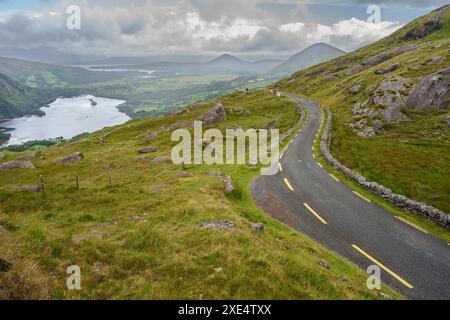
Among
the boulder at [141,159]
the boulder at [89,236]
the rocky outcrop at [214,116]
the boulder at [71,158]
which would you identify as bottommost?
the boulder at [71,158]

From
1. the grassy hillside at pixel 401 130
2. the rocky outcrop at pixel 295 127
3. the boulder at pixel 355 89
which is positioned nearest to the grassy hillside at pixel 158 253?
the grassy hillside at pixel 401 130

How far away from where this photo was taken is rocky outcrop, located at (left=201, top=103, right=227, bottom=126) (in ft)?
252

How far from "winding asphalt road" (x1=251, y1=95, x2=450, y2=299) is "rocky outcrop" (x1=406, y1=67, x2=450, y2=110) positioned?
142 ft

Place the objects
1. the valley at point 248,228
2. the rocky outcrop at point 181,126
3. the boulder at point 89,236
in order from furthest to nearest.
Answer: the rocky outcrop at point 181,126 → the boulder at point 89,236 → the valley at point 248,228

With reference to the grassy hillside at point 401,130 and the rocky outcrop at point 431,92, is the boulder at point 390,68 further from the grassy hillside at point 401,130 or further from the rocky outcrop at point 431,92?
the rocky outcrop at point 431,92

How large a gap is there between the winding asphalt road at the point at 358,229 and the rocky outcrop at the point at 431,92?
43287mm

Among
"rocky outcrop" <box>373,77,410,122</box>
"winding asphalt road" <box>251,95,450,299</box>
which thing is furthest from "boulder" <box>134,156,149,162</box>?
"rocky outcrop" <box>373,77,410,122</box>

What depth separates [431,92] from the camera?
194ft

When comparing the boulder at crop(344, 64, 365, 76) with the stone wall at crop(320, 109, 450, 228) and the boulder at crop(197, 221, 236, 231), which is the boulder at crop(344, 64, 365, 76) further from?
the boulder at crop(197, 221, 236, 231)

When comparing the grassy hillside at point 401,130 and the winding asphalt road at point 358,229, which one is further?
the grassy hillside at point 401,130

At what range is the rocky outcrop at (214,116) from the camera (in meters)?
76.9

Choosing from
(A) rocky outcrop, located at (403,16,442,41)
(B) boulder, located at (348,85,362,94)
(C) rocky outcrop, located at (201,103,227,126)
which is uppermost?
(A) rocky outcrop, located at (403,16,442,41)
